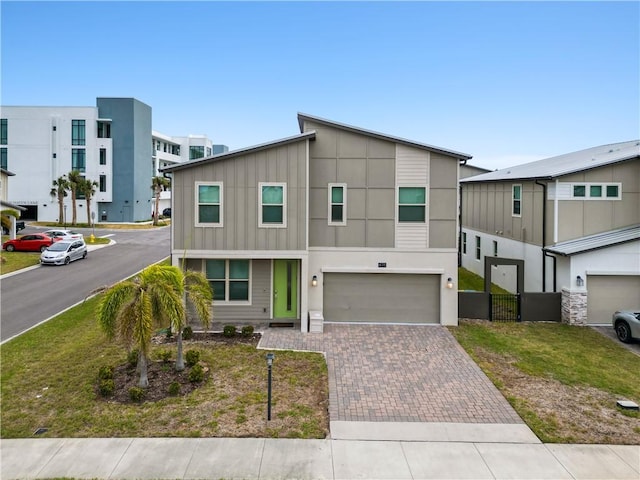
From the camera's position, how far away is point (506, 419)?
30.7 ft

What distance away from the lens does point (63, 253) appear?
2675 cm

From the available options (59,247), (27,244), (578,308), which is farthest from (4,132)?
(578,308)

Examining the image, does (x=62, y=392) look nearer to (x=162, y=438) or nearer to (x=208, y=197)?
(x=162, y=438)

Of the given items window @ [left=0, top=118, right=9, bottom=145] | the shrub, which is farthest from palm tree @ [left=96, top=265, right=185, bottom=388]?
window @ [left=0, top=118, right=9, bottom=145]

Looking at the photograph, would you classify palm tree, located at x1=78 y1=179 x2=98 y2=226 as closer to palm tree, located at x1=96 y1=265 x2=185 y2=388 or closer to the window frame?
the window frame

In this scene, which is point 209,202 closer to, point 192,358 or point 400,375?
point 192,358

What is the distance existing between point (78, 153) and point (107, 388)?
168ft

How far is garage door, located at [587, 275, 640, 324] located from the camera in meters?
16.6

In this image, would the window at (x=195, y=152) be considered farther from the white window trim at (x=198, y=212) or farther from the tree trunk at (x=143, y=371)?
the tree trunk at (x=143, y=371)

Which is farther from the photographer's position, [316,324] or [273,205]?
[273,205]

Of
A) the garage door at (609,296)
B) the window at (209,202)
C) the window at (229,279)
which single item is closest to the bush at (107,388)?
the window at (229,279)

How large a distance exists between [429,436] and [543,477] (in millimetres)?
2000

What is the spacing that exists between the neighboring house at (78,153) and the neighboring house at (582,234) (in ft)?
153

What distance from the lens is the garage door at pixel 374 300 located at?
16594 mm
